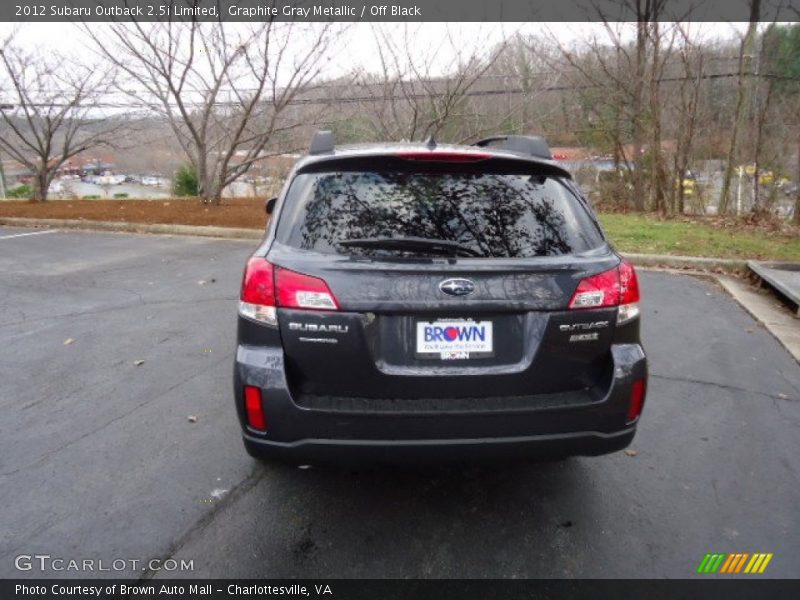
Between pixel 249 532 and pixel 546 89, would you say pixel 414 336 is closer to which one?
pixel 249 532

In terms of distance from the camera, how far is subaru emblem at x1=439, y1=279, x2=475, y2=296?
2129 millimetres

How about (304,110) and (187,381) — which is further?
(304,110)

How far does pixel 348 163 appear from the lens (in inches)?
95.7

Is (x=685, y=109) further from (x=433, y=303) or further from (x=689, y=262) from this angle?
(x=433, y=303)

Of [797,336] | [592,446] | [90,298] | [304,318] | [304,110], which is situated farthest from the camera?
[304,110]

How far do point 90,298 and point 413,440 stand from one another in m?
5.32

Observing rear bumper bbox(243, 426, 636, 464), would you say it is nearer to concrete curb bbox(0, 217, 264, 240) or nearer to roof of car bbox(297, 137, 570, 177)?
roof of car bbox(297, 137, 570, 177)

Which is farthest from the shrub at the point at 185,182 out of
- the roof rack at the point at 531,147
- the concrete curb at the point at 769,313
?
the roof rack at the point at 531,147

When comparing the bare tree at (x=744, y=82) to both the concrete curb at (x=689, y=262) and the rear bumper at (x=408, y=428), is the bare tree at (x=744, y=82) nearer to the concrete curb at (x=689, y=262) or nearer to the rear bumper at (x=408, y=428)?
the concrete curb at (x=689, y=262)

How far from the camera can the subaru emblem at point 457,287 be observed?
2.13 meters

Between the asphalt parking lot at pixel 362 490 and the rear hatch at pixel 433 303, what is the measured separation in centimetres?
62

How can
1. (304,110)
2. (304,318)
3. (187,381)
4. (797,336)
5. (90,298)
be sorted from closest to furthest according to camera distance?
(304,318)
(187,381)
(797,336)
(90,298)
(304,110)

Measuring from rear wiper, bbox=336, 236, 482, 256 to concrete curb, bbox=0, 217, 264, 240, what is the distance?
7686 millimetres

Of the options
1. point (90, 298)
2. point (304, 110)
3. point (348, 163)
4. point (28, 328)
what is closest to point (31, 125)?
point (304, 110)
